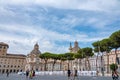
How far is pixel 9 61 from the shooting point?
16375 centimetres

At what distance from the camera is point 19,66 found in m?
169

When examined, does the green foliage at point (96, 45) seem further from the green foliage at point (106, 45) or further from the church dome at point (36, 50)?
the church dome at point (36, 50)

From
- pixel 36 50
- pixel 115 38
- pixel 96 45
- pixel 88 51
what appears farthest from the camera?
pixel 36 50

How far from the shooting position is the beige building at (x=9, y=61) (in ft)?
524

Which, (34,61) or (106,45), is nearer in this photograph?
(106,45)

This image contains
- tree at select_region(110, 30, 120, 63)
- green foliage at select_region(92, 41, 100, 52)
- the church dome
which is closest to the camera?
tree at select_region(110, 30, 120, 63)

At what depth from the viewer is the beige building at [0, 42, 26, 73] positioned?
15975 cm

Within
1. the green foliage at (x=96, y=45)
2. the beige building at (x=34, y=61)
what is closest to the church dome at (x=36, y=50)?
the beige building at (x=34, y=61)

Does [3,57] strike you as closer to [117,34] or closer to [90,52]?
[90,52]

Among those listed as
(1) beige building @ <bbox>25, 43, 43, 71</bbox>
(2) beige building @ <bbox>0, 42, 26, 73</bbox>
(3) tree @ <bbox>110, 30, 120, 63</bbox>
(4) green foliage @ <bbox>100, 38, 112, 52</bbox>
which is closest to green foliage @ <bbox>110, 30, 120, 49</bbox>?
(3) tree @ <bbox>110, 30, 120, 63</bbox>

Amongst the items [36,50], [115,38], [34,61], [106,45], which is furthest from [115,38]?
[36,50]

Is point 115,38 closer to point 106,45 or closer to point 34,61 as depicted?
point 106,45

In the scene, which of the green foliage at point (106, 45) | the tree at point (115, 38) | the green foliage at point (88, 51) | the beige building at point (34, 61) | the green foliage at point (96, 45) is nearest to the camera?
the tree at point (115, 38)

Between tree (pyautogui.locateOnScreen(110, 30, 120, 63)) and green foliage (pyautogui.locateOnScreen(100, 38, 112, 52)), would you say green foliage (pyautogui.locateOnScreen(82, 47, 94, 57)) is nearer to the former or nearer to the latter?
green foliage (pyautogui.locateOnScreen(100, 38, 112, 52))
